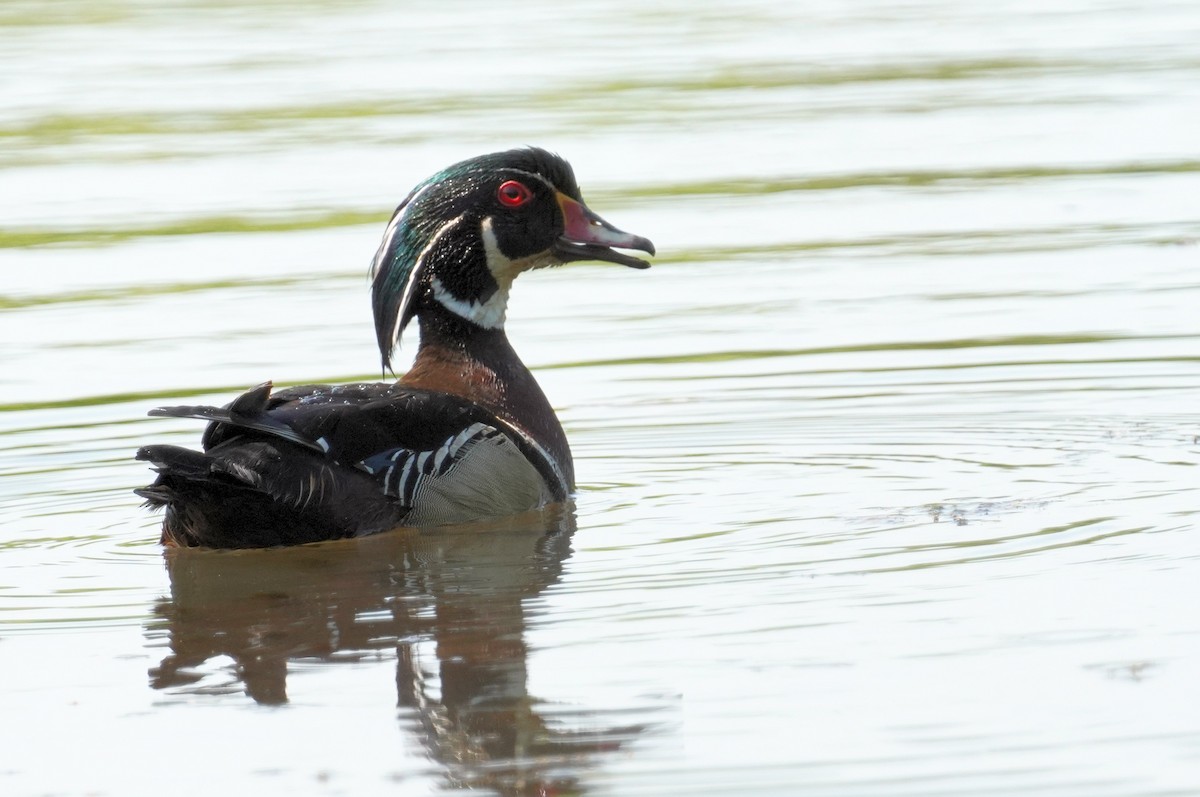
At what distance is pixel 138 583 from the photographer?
27.7 feet

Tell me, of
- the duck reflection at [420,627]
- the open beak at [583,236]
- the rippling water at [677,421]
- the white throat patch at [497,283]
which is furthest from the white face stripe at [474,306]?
the duck reflection at [420,627]

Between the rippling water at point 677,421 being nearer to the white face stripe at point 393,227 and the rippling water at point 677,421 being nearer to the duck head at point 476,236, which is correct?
the duck head at point 476,236

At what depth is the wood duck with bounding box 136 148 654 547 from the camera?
8516 mm

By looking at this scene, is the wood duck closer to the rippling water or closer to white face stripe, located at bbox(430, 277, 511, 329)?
white face stripe, located at bbox(430, 277, 511, 329)

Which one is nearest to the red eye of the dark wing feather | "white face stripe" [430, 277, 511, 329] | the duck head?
the duck head

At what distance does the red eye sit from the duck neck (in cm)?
59

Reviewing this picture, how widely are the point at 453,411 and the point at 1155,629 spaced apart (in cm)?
346

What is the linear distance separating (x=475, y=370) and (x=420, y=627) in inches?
100

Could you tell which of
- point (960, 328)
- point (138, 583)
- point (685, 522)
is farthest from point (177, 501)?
point (960, 328)

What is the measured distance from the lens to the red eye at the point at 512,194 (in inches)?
387

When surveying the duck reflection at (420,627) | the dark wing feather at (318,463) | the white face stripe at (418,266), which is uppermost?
the white face stripe at (418,266)

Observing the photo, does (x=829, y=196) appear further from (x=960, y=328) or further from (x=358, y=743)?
(x=358, y=743)

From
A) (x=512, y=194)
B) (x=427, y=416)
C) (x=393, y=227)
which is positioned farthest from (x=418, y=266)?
(x=427, y=416)

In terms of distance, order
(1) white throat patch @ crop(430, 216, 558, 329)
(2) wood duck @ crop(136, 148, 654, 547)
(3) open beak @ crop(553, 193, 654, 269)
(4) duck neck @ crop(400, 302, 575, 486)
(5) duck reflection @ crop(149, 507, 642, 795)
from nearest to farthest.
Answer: (5) duck reflection @ crop(149, 507, 642, 795) → (2) wood duck @ crop(136, 148, 654, 547) → (4) duck neck @ crop(400, 302, 575, 486) → (1) white throat patch @ crop(430, 216, 558, 329) → (3) open beak @ crop(553, 193, 654, 269)
